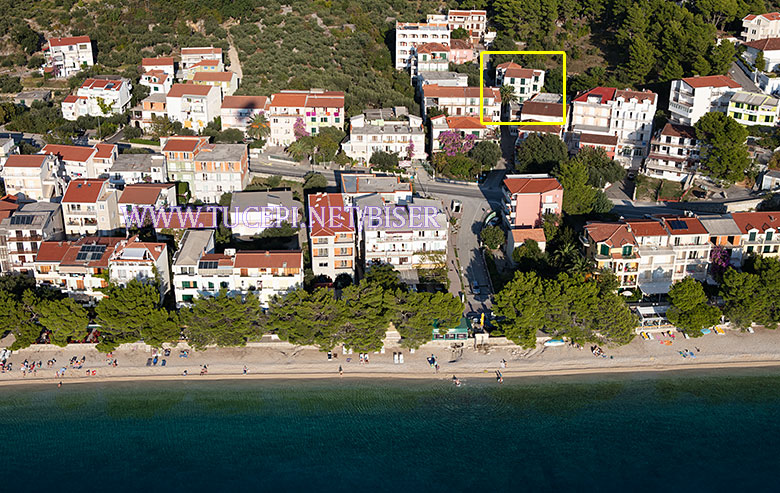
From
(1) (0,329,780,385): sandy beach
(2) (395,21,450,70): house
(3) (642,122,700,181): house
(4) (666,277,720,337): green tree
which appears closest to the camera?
(1) (0,329,780,385): sandy beach

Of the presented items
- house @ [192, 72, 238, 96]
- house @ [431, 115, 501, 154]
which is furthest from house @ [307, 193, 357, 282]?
house @ [192, 72, 238, 96]

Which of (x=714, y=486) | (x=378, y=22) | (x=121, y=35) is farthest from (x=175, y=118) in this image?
(x=714, y=486)

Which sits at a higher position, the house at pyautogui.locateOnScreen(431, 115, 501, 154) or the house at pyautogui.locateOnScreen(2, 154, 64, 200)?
the house at pyautogui.locateOnScreen(431, 115, 501, 154)

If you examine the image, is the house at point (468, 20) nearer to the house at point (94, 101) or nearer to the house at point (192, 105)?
the house at point (192, 105)

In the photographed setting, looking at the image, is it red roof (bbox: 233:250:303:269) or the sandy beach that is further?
red roof (bbox: 233:250:303:269)

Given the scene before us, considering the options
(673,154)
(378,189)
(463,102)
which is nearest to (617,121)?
(673,154)

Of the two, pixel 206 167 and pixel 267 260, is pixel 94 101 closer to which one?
pixel 206 167

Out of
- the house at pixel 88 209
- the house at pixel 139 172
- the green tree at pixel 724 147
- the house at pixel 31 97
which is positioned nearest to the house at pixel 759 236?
the green tree at pixel 724 147

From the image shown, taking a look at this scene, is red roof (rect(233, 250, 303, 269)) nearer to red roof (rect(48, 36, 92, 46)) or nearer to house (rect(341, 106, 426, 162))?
house (rect(341, 106, 426, 162))
